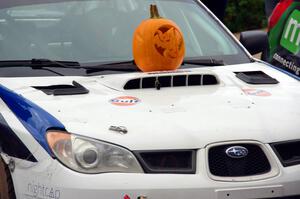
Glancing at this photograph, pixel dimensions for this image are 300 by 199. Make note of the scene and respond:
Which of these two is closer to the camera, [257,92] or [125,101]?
[125,101]

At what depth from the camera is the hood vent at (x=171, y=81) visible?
4.59 metres

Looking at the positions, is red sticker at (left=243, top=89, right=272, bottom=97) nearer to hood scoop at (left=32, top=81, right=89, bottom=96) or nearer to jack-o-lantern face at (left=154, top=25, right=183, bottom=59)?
jack-o-lantern face at (left=154, top=25, right=183, bottom=59)

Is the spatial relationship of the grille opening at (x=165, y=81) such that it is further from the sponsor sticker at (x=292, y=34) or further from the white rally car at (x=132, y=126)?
the sponsor sticker at (x=292, y=34)

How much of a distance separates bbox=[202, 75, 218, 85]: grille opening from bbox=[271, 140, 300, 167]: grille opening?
31.7 inches

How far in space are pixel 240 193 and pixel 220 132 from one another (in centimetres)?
33

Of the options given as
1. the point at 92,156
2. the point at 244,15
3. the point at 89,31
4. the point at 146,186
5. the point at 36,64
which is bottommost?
the point at 244,15

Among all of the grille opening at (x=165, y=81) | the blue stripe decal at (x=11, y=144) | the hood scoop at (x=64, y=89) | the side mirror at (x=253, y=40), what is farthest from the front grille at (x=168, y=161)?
the side mirror at (x=253, y=40)

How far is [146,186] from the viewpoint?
3.76 metres

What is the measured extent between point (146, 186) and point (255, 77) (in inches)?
57.5

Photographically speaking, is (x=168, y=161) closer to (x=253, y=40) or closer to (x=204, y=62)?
(x=204, y=62)

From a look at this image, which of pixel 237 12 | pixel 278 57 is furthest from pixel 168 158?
pixel 237 12

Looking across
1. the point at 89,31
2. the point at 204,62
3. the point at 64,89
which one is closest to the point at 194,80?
the point at 204,62

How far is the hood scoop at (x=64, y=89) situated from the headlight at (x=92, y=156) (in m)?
0.53

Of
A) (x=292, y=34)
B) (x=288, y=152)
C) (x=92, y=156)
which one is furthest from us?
(x=292, y=34)
